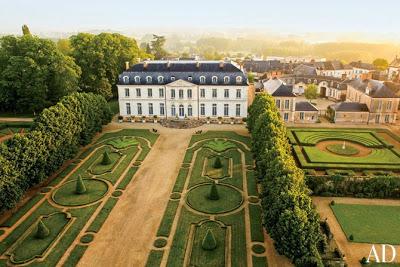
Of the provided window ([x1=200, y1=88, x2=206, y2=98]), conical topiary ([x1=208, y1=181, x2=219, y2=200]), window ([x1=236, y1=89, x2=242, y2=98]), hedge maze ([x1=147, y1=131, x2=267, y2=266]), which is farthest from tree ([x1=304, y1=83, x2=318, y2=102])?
conical topiary ([x1=208, y1=181, x2=219, y2=200])

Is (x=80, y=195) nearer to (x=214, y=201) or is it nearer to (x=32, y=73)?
(x=214, y=201)

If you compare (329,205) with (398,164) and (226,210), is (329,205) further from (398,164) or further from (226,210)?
(398,164)

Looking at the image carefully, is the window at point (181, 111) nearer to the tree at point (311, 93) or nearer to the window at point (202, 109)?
the window at point (202, 109)

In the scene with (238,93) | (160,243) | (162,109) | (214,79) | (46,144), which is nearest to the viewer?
(160,243)

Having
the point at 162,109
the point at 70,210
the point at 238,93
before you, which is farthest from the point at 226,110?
the point at 70,210

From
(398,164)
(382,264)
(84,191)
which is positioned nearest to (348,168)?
(398,164)

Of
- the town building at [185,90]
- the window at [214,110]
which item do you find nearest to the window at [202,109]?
the town building at [185,90]
